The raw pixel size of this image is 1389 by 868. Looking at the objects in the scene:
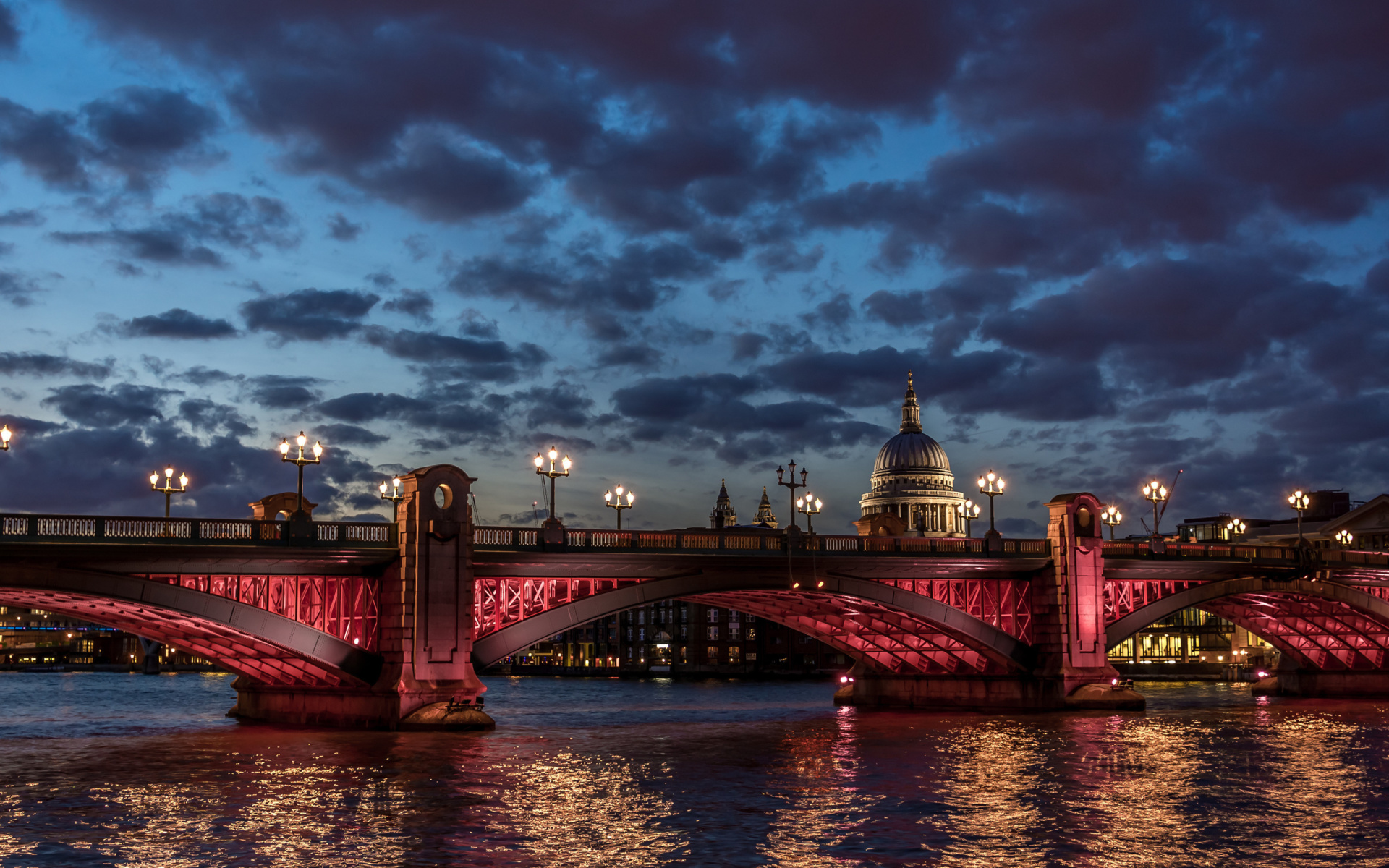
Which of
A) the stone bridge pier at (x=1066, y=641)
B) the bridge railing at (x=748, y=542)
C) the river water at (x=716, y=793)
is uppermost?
the bridge railing at (x=748, y=542)

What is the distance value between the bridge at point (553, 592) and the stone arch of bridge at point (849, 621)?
142 millimetres

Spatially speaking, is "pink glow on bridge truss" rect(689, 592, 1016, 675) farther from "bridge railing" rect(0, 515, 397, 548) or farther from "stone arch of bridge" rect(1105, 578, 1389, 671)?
"bridge railing" rect(0, 515, 397, 548)

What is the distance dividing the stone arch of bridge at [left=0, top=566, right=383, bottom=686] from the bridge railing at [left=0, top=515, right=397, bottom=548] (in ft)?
4.42

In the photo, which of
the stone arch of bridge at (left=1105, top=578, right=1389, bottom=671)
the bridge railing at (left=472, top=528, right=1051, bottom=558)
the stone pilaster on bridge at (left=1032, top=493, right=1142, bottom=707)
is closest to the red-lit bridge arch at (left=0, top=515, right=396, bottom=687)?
the bridge railing at (left=472, top=528, right=1051, bottom=558)

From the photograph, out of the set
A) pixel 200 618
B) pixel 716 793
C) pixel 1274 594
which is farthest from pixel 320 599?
pixel 1274 594

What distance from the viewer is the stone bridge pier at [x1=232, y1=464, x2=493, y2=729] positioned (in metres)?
57.6

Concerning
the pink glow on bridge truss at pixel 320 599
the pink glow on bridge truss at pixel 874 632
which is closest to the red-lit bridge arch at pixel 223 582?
the pink glow on bridge truss at pixel 320 599

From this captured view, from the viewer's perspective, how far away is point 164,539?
54.0 meters

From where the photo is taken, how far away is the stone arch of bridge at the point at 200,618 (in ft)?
172

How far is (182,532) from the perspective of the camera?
5484 centimetres

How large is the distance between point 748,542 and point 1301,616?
47906 mm

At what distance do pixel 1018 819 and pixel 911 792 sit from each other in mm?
6390

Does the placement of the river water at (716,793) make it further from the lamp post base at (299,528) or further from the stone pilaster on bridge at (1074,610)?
the lamp post base at (299,528)

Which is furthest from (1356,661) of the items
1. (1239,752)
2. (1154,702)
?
(1239,752)
